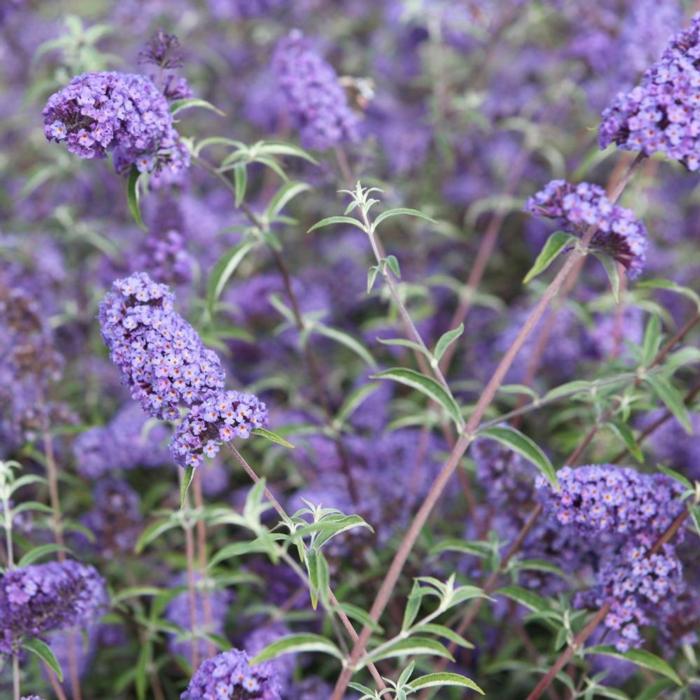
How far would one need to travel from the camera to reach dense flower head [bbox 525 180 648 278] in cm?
261

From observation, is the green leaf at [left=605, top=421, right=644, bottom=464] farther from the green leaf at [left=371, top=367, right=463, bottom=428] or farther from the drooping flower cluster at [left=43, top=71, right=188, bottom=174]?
the drooping flower cluster at [left=43, top=71, right=188, bottom=174]

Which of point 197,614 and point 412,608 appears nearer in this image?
point 412,608

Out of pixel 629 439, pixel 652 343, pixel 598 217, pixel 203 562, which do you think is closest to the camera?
pixel 598 217

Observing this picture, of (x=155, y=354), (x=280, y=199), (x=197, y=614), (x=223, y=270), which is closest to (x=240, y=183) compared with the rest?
(x=280, y=199)

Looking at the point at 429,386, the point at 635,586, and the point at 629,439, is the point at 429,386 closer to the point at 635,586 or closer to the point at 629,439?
the point at 629,439

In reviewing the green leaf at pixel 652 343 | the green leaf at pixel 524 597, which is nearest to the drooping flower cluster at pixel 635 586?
the green leaf at pixel 524 597

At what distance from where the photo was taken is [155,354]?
8.31 ft

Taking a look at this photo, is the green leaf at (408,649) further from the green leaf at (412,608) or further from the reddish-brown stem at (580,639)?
→ the reddish-brown stem at (580,639)

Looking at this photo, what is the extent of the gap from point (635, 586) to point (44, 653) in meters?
1.83

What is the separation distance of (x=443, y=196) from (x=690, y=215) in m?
1.67

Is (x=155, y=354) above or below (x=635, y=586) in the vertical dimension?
above

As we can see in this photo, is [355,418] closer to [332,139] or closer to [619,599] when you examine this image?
[332,139]

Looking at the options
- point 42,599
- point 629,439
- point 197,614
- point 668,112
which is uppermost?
point 668,112

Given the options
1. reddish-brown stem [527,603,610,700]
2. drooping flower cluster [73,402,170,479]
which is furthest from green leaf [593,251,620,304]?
drooping flower cluster [73,402,170,479]
